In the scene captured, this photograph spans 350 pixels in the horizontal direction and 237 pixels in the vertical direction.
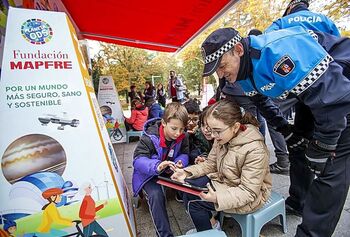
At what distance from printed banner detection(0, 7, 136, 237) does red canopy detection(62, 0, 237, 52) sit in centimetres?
207

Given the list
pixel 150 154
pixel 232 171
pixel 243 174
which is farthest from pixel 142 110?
pixel 243 174

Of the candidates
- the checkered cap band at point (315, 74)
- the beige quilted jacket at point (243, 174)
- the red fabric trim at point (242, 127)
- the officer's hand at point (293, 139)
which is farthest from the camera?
the officer's hand at point (293, 139)

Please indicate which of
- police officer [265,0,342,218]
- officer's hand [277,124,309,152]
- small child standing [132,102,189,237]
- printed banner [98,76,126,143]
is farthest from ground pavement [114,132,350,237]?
printed banner [98,76,126,143]

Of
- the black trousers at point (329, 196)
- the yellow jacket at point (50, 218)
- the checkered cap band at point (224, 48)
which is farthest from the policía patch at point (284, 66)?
the yellow jacket at point (50, 218)

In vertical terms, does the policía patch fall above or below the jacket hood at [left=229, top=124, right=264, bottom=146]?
above

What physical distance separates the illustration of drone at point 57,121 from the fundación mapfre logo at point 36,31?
0.38m

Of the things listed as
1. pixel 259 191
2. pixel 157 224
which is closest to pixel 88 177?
pixel 157 224

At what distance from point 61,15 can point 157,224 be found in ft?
4.35

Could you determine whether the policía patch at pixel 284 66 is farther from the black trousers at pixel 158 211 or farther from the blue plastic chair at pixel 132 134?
the blue plastic chair at pixel 132 134

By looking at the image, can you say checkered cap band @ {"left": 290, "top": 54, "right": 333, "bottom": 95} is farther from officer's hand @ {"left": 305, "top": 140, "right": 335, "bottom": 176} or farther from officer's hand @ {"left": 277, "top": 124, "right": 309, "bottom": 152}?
officer's hand @ {"left": 277, "top": 124, "right": 309, "bottom": 152}

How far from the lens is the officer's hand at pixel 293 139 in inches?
64.3

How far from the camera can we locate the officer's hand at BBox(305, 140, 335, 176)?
3.79 ft

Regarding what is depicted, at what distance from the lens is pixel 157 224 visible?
4.87ft

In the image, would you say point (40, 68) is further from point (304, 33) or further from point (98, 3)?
point (98, 3)
